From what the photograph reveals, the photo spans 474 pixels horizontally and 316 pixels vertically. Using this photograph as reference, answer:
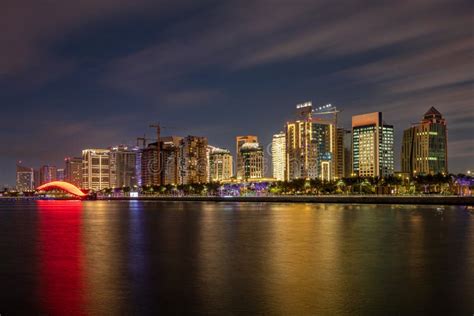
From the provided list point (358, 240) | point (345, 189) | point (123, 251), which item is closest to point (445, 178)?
point (345, 189)

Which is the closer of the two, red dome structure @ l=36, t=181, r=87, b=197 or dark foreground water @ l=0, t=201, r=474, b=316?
dark foreground water @ l=0, t=201, r=474, b=316

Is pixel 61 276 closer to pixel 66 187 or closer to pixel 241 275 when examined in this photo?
pixel 241 275

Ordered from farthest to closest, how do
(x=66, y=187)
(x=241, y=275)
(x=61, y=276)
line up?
(x=66, y=187)
(x=61, y=276)
(x=241, y=275)

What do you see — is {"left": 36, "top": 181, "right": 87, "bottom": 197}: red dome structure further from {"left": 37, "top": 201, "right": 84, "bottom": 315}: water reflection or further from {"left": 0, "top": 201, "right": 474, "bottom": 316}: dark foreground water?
{"left": 37, "top": 201, "right": 84, "bottom": 315}: water reflection

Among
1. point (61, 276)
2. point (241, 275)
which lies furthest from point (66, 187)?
point (241, 275)

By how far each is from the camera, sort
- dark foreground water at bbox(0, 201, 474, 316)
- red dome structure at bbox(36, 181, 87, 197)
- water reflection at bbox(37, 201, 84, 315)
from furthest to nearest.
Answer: red dome structure at bbox(36, 181, 87, 197), water reflection at bbox(37, 201, 84, 315), dark foreground water at bbox(0, 201, 474, 316)

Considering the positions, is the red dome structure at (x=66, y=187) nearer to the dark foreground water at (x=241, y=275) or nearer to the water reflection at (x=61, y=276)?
the dark foreground water at (x=241, y=275)

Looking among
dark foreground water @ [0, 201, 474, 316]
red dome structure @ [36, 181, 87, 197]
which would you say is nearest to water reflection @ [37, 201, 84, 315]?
dark foreground water @ [0, 201, 474, 316]

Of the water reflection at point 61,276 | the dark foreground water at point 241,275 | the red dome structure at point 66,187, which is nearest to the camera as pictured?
the dark foreground water at point 241,275

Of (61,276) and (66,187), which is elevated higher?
(66,187)

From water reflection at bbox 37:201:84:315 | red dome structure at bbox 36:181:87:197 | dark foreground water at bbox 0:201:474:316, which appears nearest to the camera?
dark foreground water at bbox 0:201:474:316

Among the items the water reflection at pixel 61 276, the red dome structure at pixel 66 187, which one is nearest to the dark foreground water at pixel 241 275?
the water reflection at pixel 61 276

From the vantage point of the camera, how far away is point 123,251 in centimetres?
2742

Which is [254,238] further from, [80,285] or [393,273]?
[80,285]
